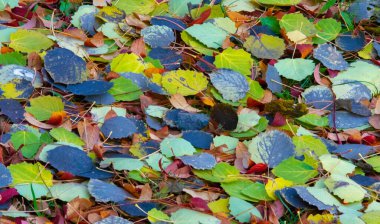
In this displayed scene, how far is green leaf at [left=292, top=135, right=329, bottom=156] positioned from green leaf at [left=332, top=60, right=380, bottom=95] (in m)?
0.31

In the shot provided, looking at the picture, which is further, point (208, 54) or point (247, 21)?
point (247, 21)

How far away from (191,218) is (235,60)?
0.64 meters

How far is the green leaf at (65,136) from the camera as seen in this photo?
1.61m

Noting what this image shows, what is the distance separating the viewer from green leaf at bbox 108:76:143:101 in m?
1.79

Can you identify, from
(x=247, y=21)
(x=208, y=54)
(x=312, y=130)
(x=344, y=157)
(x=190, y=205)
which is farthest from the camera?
(x=247, y=21)

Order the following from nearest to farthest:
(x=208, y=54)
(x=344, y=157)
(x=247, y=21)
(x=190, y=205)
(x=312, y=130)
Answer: (x=190, y=205) → (x=344, y=157) → (x=312, y=130) → (x=208, y=54) → (x=247, y=21)

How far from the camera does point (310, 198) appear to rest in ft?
4.83

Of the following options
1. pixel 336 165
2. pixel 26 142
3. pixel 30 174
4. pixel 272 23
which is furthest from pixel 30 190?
pixel 272 23

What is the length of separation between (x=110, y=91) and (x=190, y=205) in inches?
18.7

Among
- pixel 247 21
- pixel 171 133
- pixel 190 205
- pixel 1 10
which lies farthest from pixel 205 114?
pixel 1 10

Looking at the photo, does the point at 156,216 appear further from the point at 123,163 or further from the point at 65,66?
the point at 65,66

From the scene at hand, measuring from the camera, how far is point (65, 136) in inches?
63.8

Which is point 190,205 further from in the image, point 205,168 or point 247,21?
point 247,21

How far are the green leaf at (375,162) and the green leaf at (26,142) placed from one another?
80 cm
